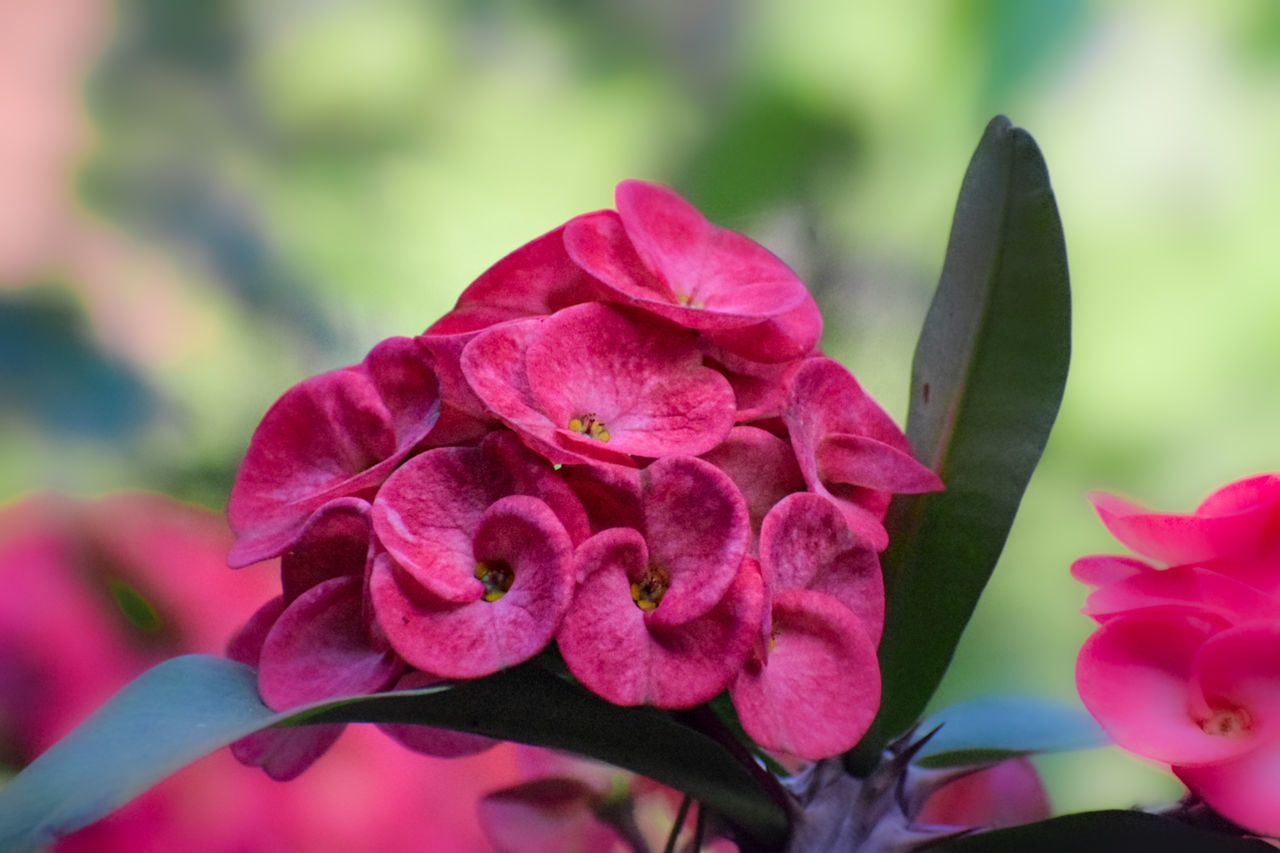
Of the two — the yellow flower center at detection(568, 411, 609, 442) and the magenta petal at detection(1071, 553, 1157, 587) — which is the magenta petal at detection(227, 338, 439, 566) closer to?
the yellow flower center at detection(568, 411, 609, 442)

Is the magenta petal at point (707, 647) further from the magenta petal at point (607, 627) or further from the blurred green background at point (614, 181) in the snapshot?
the blurred green background at point (614, 181)

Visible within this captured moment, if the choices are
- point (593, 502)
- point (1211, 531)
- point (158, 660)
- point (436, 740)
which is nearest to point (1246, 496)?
point (1211, 531)

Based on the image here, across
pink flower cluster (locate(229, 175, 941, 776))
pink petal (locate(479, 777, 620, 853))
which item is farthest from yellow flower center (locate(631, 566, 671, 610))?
pink petal (locate(479, 777, 620, 853))

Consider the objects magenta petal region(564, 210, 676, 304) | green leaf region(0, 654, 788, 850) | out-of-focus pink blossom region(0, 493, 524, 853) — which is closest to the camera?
green leaf region(0, 654, 788, 850)

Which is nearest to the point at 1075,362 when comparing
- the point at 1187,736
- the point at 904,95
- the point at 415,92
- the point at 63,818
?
the point at 904,95

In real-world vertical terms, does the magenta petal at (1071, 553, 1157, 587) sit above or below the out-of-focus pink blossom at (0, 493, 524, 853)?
above

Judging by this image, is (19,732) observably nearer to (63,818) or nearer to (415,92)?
(63,818)
